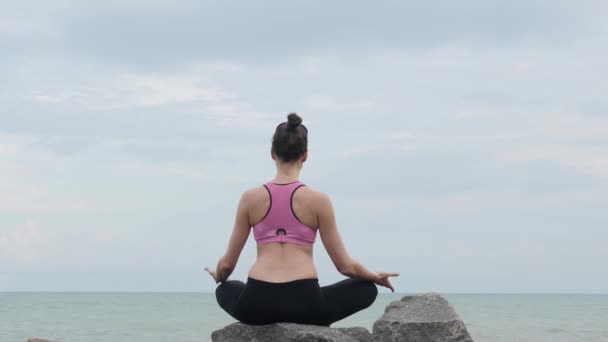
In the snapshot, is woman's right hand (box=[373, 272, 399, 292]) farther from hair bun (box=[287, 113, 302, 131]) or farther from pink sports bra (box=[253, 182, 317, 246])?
hair bun (box=[287, 113, 302, 131])

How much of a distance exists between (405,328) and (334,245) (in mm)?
1594

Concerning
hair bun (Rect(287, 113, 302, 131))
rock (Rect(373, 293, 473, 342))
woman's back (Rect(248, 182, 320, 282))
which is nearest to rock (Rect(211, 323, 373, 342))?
woman's back (Rect(248, 182, 320, 282))

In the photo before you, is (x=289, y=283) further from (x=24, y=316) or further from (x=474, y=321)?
(x=24, y=316)

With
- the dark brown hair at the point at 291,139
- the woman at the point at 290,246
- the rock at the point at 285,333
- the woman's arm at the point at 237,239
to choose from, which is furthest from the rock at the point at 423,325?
the dark brown hair at the point at 291,139

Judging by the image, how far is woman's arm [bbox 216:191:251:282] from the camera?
222 inches

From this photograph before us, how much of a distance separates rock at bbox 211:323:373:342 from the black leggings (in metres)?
0.05

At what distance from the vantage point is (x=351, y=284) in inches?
225

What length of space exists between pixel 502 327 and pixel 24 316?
829 inches

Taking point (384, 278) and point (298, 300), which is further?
point (384, 278)

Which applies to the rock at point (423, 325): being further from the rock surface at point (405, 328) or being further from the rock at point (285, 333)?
the rock at point (285, 333)

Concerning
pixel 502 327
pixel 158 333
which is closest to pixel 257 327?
pixel 158 333

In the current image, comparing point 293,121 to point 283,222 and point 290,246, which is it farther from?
point 290,246

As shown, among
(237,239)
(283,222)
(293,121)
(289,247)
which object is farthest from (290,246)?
(293,121)

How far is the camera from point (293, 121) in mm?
5430
